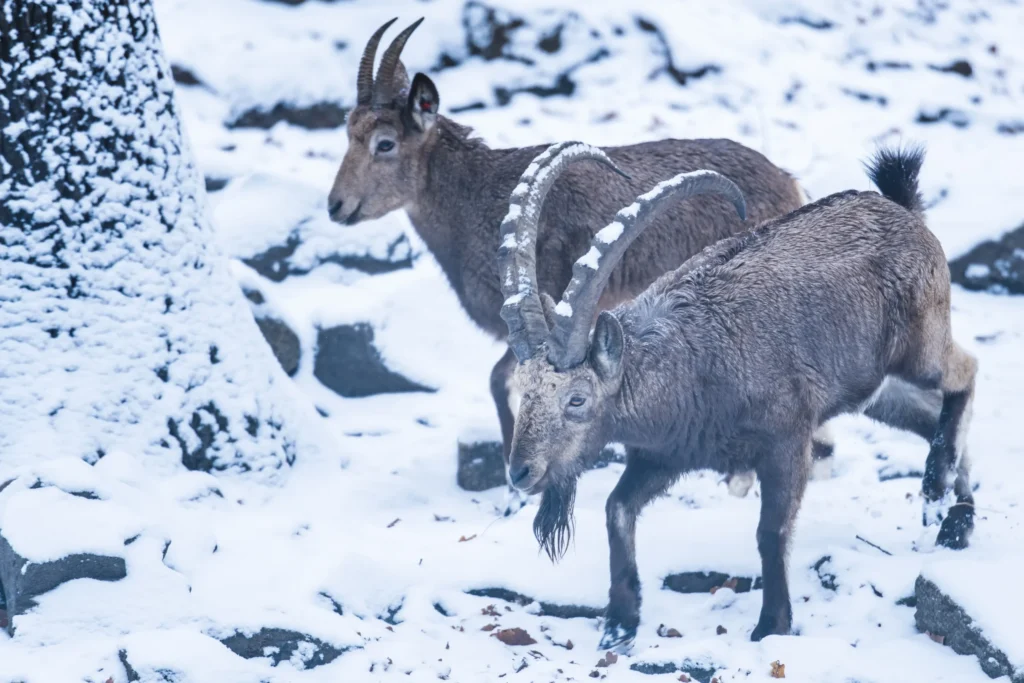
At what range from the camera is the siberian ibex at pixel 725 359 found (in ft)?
16.6

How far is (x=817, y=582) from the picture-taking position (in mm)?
5484

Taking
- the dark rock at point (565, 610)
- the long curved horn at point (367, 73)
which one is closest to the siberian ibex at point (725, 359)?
the dark rock at point (565, 610)

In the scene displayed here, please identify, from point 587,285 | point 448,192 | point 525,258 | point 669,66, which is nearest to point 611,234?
point 587,285

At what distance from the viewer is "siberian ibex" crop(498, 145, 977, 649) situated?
16.6ft

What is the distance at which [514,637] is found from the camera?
5.16 meters

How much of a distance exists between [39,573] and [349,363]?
3636 mm

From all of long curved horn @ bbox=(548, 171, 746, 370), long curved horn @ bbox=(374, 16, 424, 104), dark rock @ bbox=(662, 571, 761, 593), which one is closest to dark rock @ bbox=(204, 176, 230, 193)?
long curved horn @ bbox=(374, 16, 424, 104)

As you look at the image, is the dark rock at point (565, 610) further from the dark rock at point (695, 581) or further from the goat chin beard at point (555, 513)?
the dark rock at point (695, 581)

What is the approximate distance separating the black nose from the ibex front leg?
0.69m

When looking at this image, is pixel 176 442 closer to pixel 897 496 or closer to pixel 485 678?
pixel 485 678

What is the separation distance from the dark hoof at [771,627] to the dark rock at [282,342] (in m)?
4.13

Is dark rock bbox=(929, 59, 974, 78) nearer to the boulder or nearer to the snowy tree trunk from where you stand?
the snowy tree trunk

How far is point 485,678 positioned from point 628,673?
0.58 metres

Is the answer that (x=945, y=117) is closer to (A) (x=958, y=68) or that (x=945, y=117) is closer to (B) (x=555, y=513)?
(A) (x=958, y=68)
